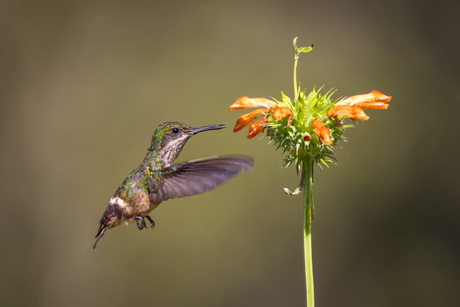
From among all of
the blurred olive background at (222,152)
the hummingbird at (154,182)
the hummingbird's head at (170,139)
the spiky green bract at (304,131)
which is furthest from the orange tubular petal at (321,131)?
the blurred olive background at (222,152)

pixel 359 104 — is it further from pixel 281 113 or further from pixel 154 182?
pixel 154 182

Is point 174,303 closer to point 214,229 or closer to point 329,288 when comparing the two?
point 214,229

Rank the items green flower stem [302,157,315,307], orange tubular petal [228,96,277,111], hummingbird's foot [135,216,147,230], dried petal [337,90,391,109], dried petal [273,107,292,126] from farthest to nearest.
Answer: hummingbird's foot [135,216,147,230], orange tubular petal [228,96,277,111], dried petal [337,90,391,109], dried petal [273,107,292,126], green flower stem [302,157,315,307]

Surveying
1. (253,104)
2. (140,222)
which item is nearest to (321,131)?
(253,104)

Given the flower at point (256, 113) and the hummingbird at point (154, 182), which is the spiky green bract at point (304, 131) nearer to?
the flower at point (256, 113)

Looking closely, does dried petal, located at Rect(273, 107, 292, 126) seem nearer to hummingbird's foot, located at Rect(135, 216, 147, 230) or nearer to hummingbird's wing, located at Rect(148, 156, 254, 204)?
hummingbird's wing, located at Rect(148, 156, 254, 204)

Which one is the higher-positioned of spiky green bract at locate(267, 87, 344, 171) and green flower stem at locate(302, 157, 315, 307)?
spiky green bract at locate(267, 87, 344, 171)

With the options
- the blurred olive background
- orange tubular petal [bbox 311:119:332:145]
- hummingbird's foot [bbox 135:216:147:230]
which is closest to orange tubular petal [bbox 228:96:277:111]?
orange tubular petal [bbox 311:119:332:145]
